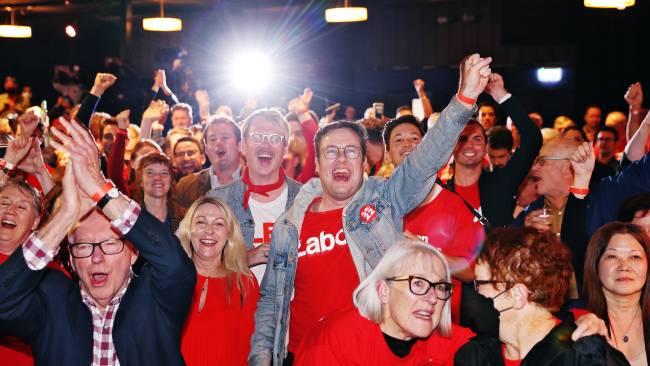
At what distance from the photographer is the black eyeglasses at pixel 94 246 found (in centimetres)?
324

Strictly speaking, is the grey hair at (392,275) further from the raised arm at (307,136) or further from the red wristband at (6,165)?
the raised arm at (307,136)

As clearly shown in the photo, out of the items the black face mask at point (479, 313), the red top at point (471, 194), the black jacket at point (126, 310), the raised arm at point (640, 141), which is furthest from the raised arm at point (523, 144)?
the black jacket at point (126, 310)

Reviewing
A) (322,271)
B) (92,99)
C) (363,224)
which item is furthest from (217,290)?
(92,99)

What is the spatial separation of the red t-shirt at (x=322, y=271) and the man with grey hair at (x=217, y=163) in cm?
181

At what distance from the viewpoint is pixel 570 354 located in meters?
2.88

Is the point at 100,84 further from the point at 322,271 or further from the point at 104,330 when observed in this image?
the point at 104,330

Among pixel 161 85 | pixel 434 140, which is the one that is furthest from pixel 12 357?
pixel 161 85

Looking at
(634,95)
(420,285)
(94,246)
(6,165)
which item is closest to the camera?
(420,285)

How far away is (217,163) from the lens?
5.86 meters

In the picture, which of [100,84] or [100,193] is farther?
[100,84]

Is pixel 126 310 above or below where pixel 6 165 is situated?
below

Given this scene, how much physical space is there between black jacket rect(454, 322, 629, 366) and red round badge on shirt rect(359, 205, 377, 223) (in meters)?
0.96

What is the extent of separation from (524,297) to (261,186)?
226 cm

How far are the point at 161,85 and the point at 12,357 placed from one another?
593 centimetres
